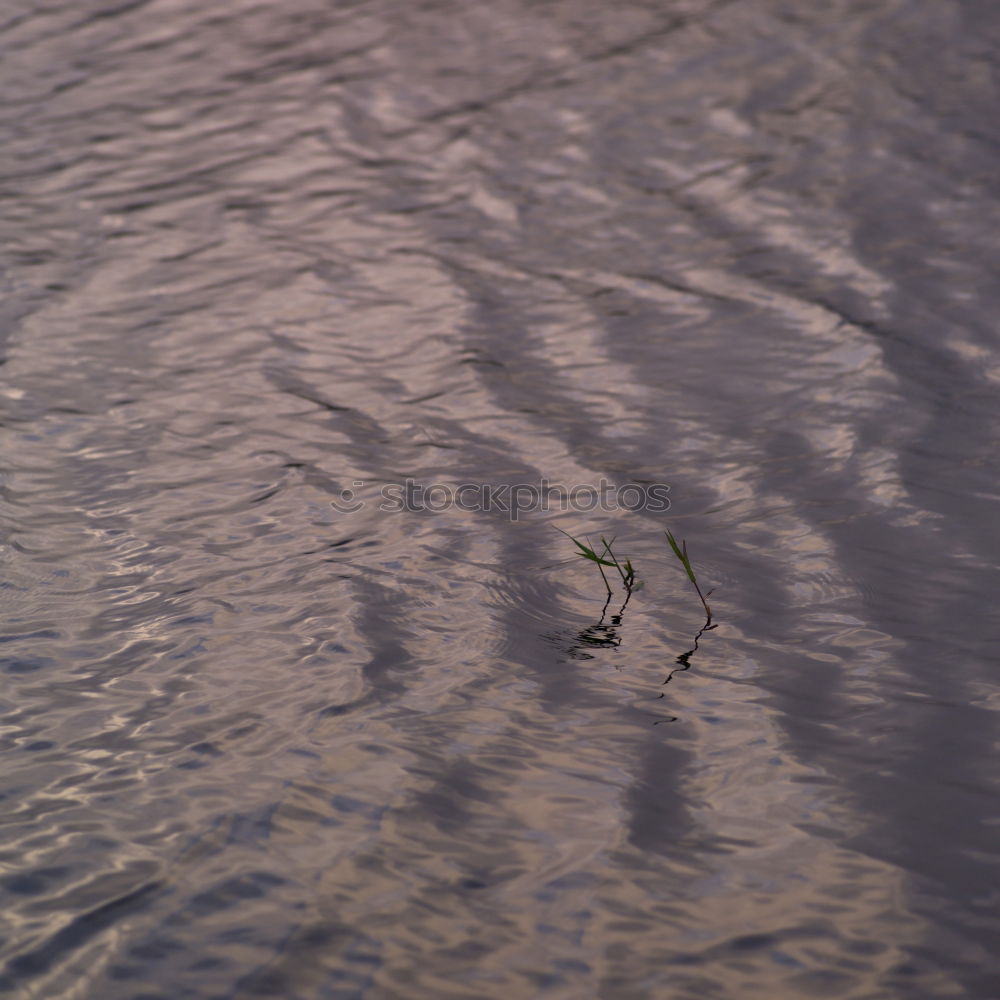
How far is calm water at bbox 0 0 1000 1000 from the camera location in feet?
6.01

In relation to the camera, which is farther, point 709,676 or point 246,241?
point 246,241

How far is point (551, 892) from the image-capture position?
73.4 inches

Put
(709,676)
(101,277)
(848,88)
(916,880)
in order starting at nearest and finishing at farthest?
(916,880)
(709,676)
(101,277)
(848,88)

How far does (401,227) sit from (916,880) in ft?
11.0

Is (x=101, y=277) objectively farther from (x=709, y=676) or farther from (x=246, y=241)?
(x=709, y=676)

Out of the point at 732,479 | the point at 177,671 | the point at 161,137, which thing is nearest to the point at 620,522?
the point at 732,479

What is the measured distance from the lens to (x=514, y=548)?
2.78m

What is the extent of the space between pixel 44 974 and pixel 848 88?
488 centimetres

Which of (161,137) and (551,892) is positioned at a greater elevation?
(161,137)

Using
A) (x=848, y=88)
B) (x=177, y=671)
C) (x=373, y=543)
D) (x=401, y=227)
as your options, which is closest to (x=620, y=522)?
(x=373, y=543)

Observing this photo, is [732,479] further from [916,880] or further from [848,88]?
[848,88]

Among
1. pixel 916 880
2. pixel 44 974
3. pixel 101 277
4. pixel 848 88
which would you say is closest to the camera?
pixel 44 974

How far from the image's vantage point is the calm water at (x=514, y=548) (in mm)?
1831

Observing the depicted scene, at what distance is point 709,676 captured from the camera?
234 cm
